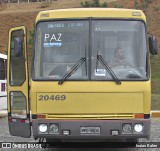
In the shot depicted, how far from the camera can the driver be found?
8.15m

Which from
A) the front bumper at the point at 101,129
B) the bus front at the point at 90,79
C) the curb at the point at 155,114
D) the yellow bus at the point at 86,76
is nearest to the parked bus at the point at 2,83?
the curb at the point at 155,114

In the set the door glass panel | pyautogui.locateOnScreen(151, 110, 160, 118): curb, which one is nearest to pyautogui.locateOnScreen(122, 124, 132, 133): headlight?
the door glass panel

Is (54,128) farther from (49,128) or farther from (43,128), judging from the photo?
(43,128)

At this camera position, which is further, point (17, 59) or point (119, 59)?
point (17, 59)

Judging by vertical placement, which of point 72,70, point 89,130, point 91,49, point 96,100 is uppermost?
point 91,49

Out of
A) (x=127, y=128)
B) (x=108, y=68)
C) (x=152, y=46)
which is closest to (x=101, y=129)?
(x=127, y=128)

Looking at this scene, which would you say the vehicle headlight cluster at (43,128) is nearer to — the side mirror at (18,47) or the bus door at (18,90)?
the bus door at (18,90)

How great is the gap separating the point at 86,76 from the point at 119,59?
693 millimetres

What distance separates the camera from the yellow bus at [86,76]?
311 inches

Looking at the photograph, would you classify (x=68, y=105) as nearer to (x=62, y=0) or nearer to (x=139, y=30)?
(x=139, y=30)

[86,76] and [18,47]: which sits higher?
[18,47]

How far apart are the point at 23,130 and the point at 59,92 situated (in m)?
1.26

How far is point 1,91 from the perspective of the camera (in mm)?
18125

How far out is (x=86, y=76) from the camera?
26.4 ft
